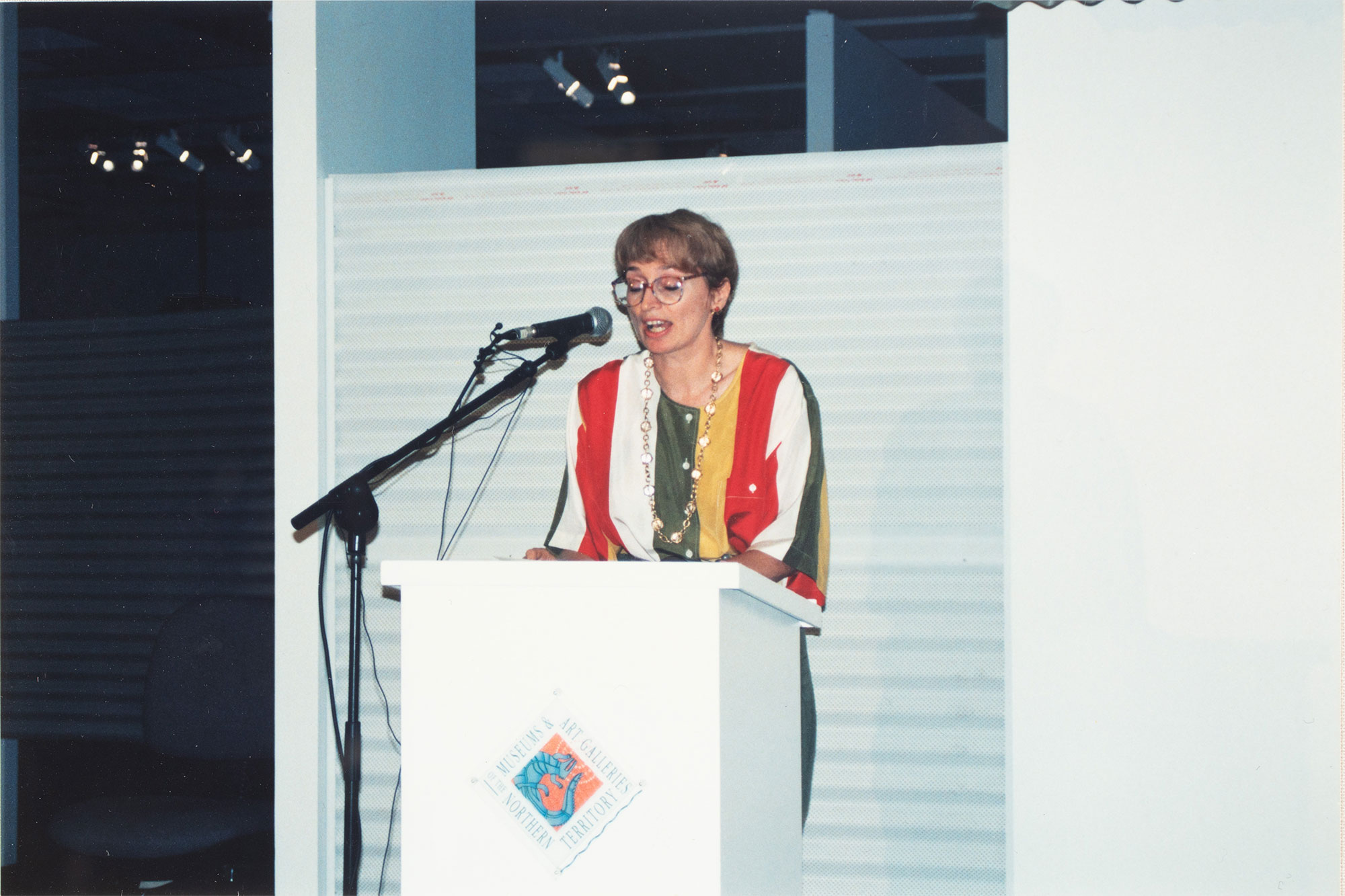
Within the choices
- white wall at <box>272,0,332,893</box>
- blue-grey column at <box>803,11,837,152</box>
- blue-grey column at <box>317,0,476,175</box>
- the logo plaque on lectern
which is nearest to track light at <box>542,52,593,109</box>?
blue-grey column at <box>317,0,476,175</box>

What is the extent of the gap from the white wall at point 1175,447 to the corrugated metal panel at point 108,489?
2.82 metres

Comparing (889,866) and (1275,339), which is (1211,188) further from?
(889,866)

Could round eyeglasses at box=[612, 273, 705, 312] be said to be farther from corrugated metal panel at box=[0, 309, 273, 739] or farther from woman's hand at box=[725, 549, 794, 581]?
corrugated metal panel at box=[0, 309, 273, 739]

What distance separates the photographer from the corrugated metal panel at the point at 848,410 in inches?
124

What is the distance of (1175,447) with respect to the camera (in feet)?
9.21

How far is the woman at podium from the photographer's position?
2711 millimetres

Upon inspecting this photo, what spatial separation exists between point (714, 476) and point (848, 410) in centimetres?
65

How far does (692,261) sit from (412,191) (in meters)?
1.17

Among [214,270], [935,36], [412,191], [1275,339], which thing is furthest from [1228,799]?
[214,270]

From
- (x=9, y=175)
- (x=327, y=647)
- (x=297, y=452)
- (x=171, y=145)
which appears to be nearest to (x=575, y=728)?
(x=327, y=647)

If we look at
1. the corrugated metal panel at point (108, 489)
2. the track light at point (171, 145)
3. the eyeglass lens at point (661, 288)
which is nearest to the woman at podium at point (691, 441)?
the eyeglass lens at point (661, 288)

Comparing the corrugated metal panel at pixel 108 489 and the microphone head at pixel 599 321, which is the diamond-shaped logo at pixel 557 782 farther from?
the corrugated metal panel at pixel 108 489

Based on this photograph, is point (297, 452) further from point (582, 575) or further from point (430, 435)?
point (582, 575)

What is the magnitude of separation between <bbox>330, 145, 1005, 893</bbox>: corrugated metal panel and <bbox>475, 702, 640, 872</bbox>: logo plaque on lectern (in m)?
1.65
